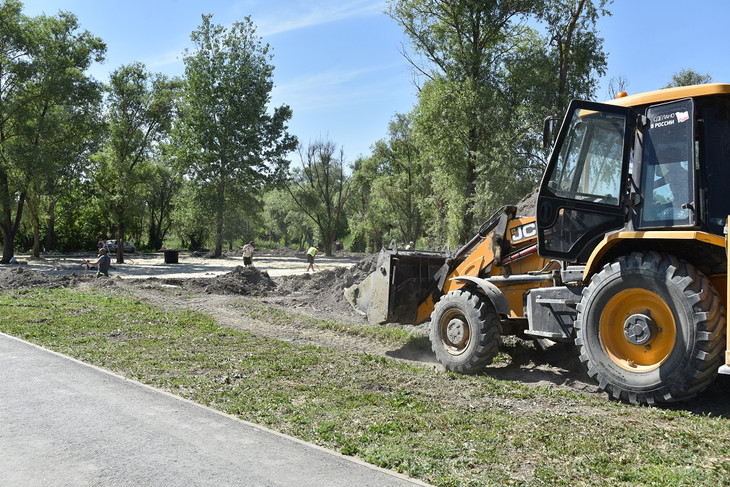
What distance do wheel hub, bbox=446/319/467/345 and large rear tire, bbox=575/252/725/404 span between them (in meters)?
1.78

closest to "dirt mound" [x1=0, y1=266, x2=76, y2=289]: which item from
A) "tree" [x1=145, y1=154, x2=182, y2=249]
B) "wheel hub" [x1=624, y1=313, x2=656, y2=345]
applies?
"wheel hub" [x1=624, y1=313, x2=656, y2=345]

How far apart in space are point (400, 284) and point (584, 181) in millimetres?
3520

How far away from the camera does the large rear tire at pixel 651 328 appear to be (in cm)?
567

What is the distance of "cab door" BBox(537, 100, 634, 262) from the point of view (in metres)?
6.79

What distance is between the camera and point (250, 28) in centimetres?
4956

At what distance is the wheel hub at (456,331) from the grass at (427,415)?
509mm

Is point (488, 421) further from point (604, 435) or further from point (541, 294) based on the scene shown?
point (541, 294)

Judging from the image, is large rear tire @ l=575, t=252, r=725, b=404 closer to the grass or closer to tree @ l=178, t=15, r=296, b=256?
the grass

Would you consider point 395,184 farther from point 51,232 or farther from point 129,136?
point 51,232

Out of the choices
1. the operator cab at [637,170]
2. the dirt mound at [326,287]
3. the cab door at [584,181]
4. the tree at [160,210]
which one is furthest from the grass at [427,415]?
the tree at [160,210]

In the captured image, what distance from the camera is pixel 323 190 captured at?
62938mm

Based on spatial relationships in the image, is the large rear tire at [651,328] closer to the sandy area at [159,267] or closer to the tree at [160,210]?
the sandy area at [159,267]

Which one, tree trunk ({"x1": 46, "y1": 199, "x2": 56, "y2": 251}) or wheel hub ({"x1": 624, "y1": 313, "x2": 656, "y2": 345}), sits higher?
tree trunk ({"x1": 46, "y1": 199, "x2": 56, "y2": 251})

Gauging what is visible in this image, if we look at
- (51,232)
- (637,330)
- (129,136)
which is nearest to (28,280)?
(637,330)
